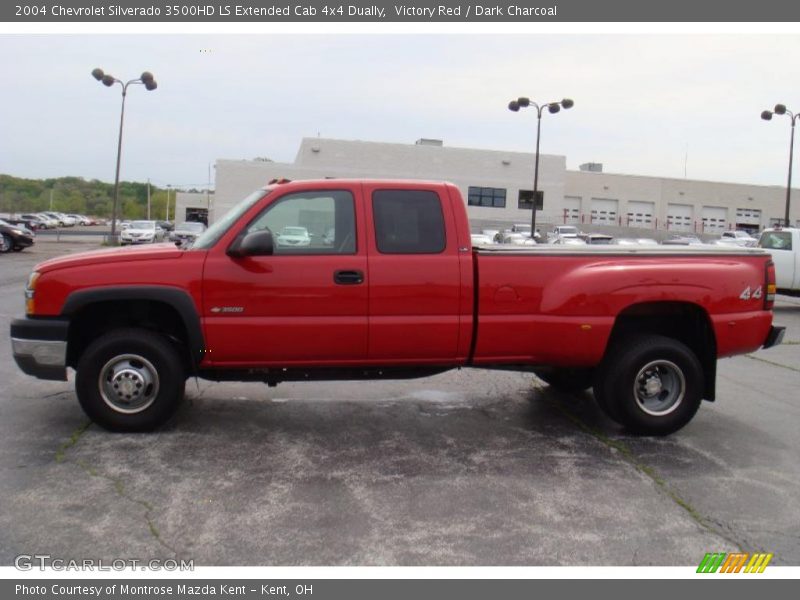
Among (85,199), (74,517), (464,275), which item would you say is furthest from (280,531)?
(85,199)

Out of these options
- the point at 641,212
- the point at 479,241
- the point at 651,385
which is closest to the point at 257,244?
the point at 651,385

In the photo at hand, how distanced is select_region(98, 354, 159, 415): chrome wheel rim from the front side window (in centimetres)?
134

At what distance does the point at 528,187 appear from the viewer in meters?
62.2

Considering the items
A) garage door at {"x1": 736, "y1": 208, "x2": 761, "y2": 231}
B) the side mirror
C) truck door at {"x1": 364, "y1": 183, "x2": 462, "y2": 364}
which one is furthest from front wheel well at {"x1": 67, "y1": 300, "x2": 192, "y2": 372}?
garage door at {"x1": 736, "y1": 208, "x2": 761, "y2": 231}

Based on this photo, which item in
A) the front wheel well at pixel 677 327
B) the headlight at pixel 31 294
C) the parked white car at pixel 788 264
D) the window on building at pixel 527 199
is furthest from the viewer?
the window on building at pixel 527 199

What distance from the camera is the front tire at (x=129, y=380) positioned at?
5688 mm

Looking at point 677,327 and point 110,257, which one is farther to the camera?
point 677,327

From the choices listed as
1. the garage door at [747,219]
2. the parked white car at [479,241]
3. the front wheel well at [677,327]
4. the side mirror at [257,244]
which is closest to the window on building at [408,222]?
the parked white car at [479,241]

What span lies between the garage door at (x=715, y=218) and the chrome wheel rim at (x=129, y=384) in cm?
7158

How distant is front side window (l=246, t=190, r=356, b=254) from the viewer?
576 centimetres

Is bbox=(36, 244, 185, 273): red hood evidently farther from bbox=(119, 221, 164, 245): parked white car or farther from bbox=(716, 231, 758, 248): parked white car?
bbox=(119, 221, 164, 245): parked white car

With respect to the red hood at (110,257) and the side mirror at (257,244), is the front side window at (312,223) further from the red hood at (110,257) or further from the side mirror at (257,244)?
the red hood at (110,257)
